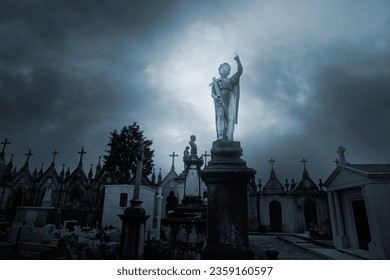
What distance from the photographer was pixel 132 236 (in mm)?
5164

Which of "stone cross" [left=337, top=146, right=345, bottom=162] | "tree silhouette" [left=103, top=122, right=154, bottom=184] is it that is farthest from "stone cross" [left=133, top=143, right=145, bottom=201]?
"tree silhouette" [left=103, top=122, right=154, bottom=184]

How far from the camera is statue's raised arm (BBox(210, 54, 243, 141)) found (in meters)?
3.93

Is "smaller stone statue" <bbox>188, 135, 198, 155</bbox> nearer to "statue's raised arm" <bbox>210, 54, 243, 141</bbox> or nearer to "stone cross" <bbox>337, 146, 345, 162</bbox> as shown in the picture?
"stone cross" <bbox>337, 146, 345, 162</bbox>

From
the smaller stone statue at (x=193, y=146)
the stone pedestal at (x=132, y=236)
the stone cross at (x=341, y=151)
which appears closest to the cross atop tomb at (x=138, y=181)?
the stone pedestal at (x=132, y=236)

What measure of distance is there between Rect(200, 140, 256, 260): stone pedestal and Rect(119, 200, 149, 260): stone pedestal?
2.63 m

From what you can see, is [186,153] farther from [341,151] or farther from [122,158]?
[122,158]

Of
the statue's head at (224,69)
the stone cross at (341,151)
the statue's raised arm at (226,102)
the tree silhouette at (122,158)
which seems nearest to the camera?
the statue's raised arm at (226,102)

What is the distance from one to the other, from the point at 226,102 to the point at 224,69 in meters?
0.70

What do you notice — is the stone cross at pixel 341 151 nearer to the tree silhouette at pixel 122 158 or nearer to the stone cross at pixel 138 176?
the stone cross at pixel 138 176

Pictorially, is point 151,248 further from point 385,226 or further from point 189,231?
point 385,226

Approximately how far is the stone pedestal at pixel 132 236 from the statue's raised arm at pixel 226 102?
9.92ft

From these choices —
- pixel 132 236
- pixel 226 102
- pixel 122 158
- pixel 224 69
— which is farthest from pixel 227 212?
pixel 122 158

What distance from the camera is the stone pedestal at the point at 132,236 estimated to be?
503 cm
